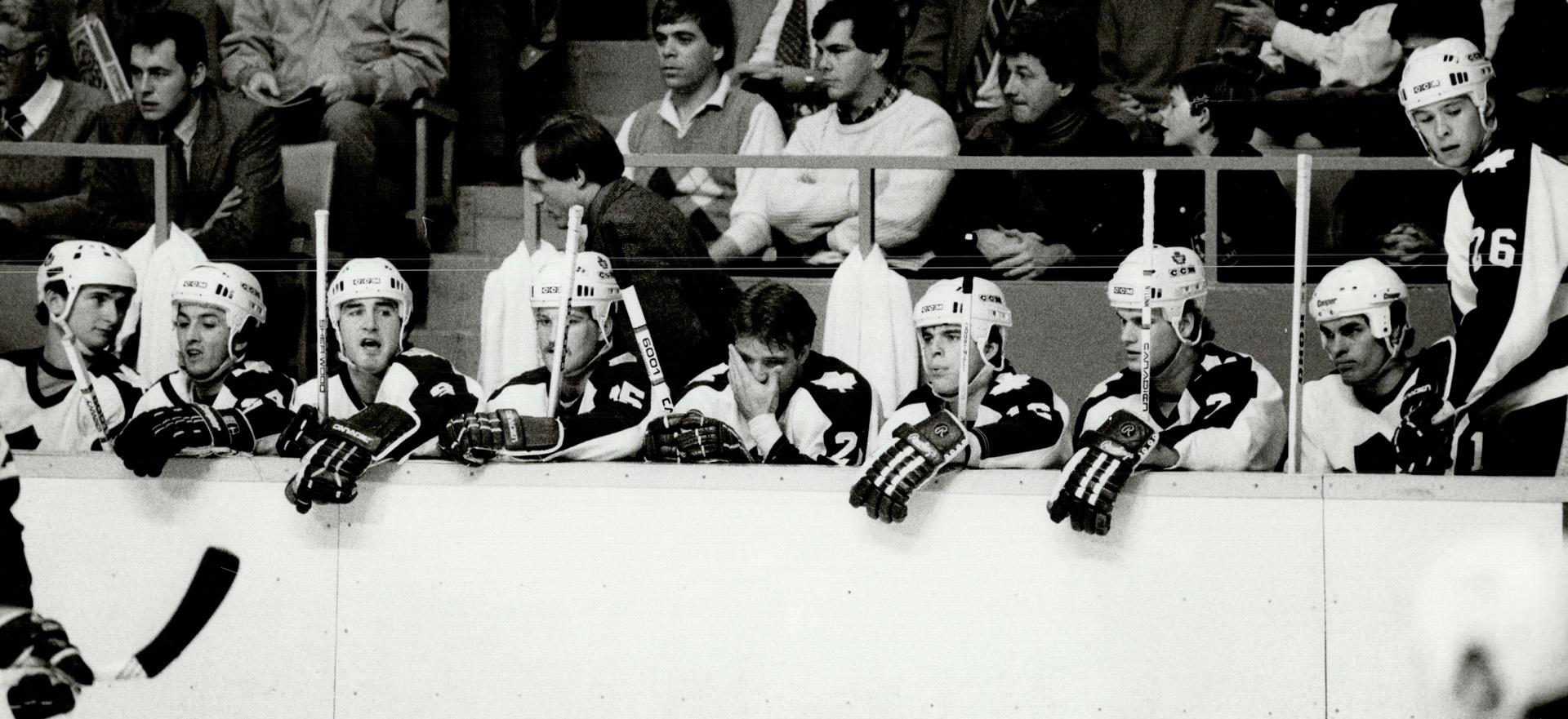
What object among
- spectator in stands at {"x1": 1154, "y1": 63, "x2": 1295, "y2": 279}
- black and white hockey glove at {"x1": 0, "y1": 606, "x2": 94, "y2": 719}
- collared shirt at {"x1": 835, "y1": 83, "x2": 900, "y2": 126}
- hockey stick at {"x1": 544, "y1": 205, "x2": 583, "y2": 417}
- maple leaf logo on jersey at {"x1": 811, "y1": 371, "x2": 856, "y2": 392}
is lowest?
black and white hockey glove at {"x1": 0, "y1": 606, "x2": 94, "y2": 719}

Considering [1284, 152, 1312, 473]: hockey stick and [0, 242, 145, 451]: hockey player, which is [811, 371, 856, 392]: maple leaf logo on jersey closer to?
[1284, 152, 1312, 473]: hockey stick

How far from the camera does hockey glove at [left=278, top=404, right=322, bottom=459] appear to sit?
4.08 metres

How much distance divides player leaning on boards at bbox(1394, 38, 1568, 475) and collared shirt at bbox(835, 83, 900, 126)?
77.8 inches

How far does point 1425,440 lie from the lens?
3818 mm

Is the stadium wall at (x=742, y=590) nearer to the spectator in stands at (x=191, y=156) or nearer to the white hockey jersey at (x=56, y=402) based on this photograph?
the white hockey jersey at (x=56, y=402)

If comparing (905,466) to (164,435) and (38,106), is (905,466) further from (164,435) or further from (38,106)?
(38,106)

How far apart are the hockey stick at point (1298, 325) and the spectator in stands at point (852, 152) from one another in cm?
162

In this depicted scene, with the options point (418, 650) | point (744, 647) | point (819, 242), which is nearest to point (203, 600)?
point (418, 650)

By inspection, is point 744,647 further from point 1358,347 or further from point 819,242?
point 819,242

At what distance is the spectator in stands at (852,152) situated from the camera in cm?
543

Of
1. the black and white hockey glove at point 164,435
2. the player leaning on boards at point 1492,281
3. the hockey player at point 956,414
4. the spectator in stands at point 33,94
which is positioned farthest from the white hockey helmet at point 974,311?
the spectator in stands at point 33,94

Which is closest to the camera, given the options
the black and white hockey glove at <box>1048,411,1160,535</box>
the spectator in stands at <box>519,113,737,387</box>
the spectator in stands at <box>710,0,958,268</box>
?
the black and white hockey glove at <box>1048,411,1160,535</box>

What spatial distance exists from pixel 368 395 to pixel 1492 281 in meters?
2.72

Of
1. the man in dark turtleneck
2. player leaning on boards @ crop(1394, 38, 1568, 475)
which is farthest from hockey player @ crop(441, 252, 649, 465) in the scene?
player leaning on boards @ crop(1394, 38, 1568, 475)
